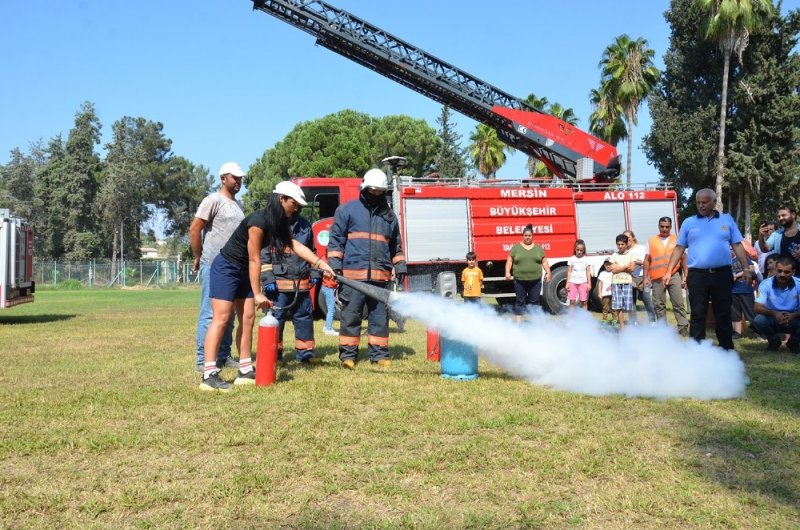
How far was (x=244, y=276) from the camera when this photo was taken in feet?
18.7

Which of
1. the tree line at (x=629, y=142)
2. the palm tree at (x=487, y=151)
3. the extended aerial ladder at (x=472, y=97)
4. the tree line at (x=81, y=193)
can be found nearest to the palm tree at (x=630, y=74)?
the tree line at (x=629, y=142)

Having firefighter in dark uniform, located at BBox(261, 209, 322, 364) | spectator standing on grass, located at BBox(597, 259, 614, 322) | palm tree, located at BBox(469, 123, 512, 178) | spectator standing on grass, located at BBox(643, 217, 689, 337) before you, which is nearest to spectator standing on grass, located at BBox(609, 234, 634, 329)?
spectator standing on grass, located at BBox(643, 217, 689, 337)

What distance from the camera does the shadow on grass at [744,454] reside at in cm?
323

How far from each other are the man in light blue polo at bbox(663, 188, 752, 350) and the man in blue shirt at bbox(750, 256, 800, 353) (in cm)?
196

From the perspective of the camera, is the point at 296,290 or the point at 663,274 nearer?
the point at 296,290

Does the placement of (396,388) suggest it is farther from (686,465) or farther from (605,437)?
(686,465)

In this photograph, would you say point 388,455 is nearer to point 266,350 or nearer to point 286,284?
point 266,350

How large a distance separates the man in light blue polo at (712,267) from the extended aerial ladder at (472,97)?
33.4 ft

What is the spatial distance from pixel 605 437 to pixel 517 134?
14.4 meters

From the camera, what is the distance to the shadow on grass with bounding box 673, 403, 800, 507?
10.6 ft

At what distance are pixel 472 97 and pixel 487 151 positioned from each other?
27327 mm

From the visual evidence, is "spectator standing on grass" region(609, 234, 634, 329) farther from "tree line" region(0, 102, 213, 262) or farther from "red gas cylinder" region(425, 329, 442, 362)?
"tree line" region(0, 102, 213, 262)

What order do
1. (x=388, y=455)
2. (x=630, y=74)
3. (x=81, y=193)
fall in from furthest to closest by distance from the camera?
1. (x=81, y=193)
2. (x=630, y=74)
3. (x=388, y=455)

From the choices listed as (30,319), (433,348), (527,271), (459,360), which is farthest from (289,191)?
(30,319)
